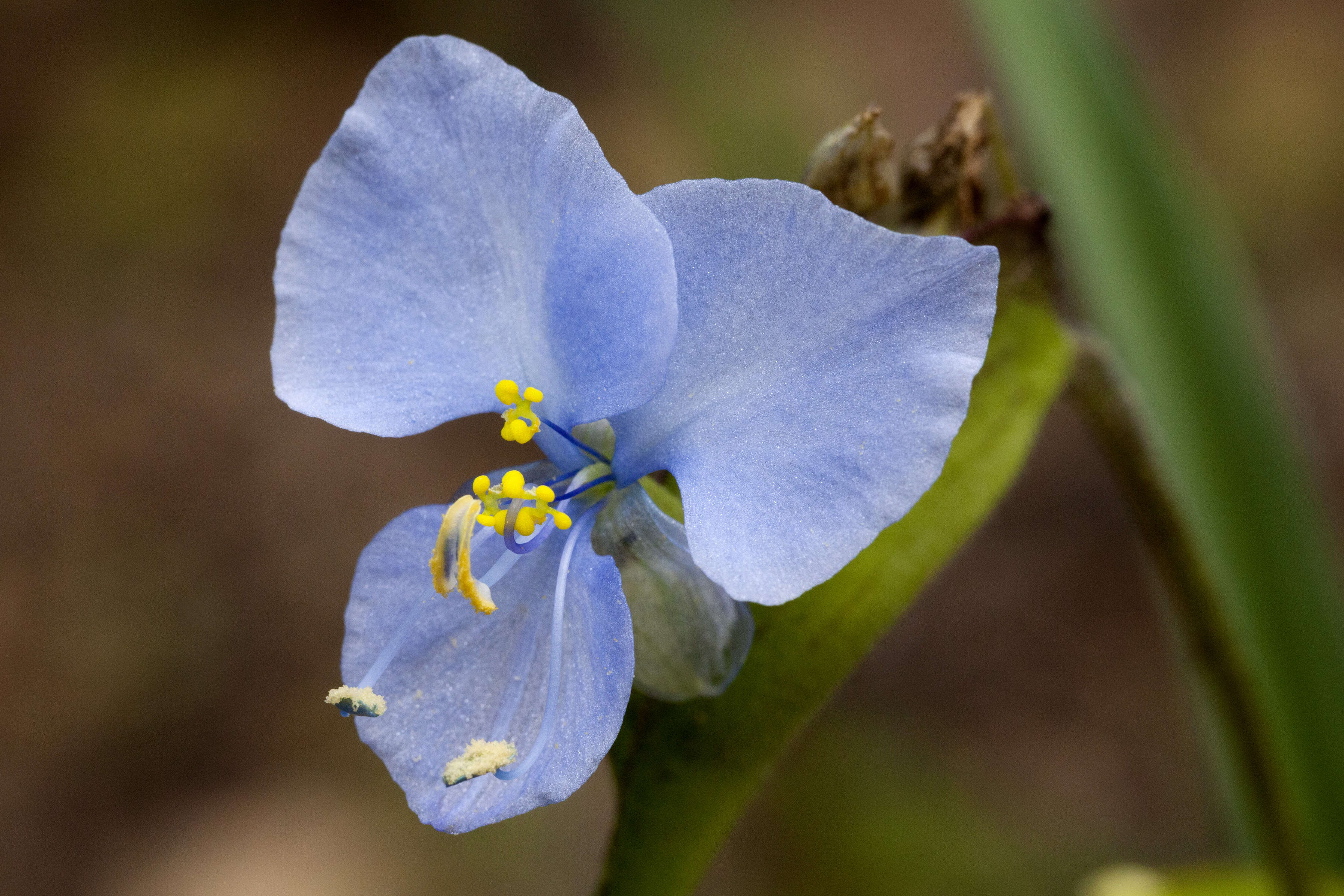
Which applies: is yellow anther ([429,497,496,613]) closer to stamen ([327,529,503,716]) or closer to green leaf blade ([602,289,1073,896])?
stamen ([327,529,503,716])

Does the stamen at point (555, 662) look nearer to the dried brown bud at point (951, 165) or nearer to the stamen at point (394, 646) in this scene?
the stamen at point (394, 646)

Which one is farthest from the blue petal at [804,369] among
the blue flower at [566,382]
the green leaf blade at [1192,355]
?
the green leaf blade at [1192,355]

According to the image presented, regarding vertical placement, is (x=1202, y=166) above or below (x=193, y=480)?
below

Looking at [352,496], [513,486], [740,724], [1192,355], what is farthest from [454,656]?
[352,496]

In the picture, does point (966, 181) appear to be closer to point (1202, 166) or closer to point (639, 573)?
point (639, 573)

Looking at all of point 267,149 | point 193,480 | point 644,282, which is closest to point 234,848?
point 193,480

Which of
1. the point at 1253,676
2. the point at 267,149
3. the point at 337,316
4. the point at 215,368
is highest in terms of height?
the point at 267,149

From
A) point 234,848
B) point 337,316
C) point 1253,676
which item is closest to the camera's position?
point 337,316

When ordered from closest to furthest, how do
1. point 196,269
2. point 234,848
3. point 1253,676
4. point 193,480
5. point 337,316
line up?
point 337,316
point 1253,676
point 234,848
point 193,480
point 196,269
